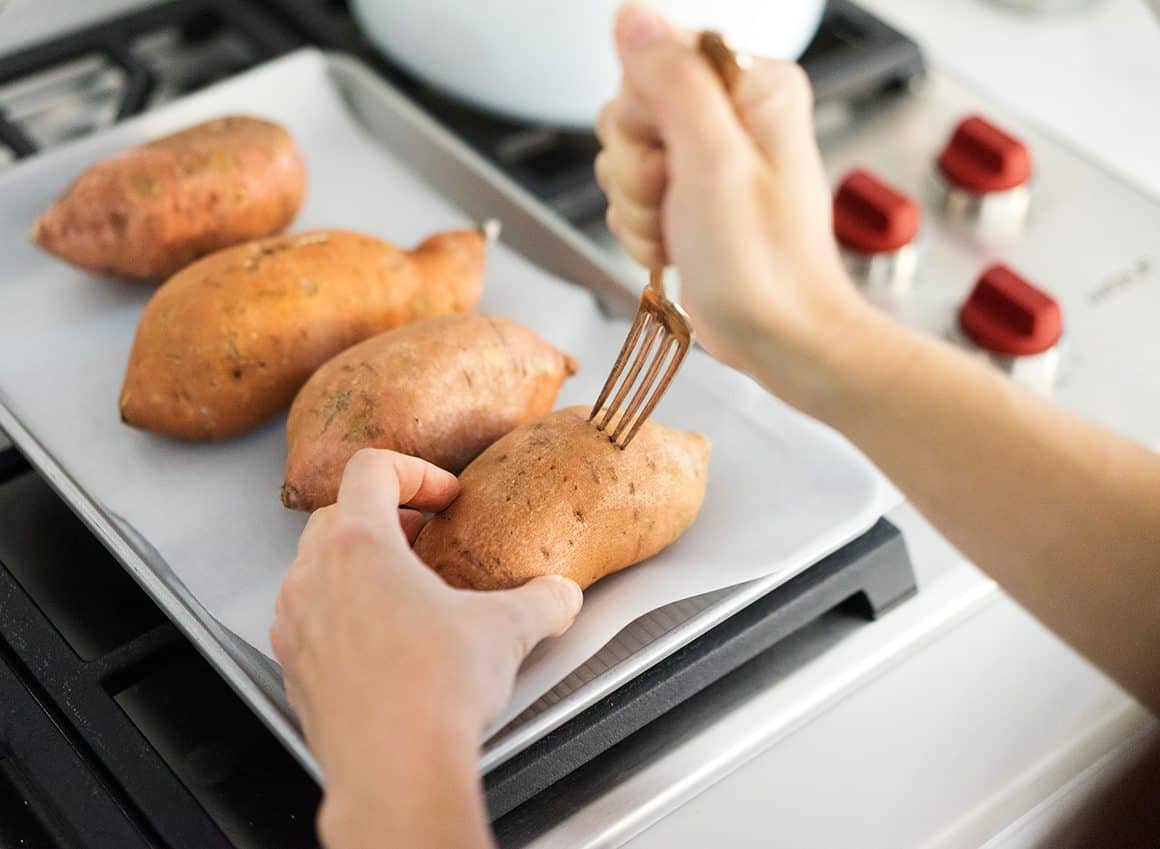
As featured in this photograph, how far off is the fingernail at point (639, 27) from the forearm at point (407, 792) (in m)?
0.32

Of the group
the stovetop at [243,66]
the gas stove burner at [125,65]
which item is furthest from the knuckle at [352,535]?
the gas stove burner at [125,65]

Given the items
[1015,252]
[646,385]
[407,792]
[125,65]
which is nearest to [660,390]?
[646,385]

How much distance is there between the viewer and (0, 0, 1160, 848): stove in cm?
64

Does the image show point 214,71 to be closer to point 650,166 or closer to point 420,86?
point 420,86

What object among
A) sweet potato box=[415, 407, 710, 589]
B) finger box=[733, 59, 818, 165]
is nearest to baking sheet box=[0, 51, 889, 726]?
sweet potato box=[415, 407, 710, 589]

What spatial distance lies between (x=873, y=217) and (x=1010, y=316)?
0.46ft

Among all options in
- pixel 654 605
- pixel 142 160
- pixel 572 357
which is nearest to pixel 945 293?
pixel 572 357

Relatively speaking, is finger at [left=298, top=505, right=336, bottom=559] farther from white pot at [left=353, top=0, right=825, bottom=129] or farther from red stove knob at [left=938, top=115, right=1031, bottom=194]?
red stove knob at [left=938, top=115, right=1031, bottom=194]

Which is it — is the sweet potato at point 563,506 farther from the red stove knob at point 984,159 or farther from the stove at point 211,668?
the red stove knob at point 984,159

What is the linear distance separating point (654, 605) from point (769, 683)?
0.09 metres

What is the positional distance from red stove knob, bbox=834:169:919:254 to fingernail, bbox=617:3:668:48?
1.48 ft

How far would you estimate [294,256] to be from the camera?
836mm

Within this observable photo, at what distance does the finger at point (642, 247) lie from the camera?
0.62 meters

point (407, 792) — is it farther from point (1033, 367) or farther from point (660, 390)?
point (1033, 367)
